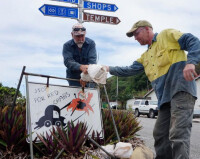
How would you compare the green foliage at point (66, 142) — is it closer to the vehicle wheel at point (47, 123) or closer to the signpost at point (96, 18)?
the vehicle wheel at point (47, 123)

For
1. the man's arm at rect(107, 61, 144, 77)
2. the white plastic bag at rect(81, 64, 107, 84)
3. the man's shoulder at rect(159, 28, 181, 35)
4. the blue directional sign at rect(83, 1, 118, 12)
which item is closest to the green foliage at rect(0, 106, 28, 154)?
the white plastic bag at rect(81, 64, 107, 84)

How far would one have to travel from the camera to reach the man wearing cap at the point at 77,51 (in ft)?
13.6

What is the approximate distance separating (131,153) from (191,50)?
1.35 meters

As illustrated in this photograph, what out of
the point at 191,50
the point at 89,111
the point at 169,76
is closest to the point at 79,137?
the point at 89,111

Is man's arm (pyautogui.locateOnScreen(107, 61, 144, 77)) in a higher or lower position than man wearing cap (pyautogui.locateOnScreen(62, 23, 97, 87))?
lower

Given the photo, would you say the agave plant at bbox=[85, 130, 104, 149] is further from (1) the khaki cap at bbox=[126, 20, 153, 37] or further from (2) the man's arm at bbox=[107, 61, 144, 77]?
(1) the khaki cap at bbox=[126, 20, 153, 37]

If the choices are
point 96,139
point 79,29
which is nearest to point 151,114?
point 79,29

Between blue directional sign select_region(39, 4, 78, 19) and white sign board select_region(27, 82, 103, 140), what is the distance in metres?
4.22

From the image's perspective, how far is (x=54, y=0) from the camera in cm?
753

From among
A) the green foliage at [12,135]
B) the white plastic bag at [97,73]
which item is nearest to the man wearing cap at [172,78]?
the white plastic bag at [97,73]

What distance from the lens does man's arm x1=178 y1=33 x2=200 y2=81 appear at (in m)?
2.77

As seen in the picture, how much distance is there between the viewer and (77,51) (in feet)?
14.3

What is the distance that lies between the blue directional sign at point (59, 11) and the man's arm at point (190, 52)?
5156mm

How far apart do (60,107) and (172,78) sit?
4.85 feet
